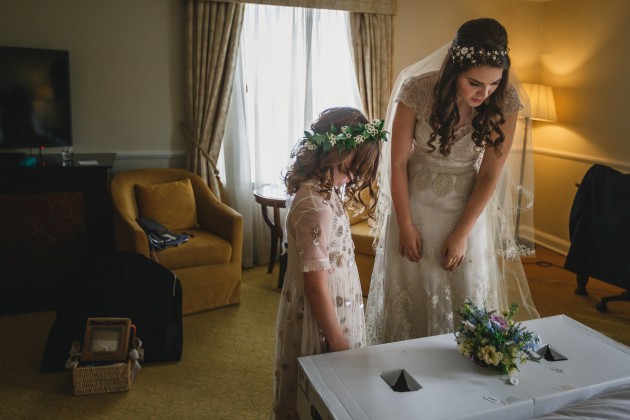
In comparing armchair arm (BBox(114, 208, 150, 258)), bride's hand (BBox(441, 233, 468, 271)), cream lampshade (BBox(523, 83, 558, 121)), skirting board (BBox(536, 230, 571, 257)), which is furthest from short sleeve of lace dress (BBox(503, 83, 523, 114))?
skirting board (BBox(536, 230, 571, 257))

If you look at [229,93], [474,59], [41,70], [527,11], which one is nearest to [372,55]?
[229,93]

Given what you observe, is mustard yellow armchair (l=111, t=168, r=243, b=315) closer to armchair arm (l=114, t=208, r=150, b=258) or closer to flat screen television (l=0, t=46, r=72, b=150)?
armchair arm (l=114, t=208, r=150, b=258)

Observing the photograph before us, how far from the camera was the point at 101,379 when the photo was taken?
2.50 metres

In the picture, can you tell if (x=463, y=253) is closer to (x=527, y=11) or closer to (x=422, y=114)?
(x=422, y=114)

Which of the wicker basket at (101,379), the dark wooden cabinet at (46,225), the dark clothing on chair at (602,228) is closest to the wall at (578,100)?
the dark clothing on chair at (602,228)

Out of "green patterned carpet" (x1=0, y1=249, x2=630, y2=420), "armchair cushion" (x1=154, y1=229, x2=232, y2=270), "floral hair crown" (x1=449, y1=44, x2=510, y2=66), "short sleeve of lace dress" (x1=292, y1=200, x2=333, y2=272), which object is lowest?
"green patterned carpet" (x1=0, y1=249, x2=630, y2=420)

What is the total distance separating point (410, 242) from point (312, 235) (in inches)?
20.5

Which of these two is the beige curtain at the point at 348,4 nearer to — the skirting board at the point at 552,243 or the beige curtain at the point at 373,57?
the beige curtain at the point at 373,57

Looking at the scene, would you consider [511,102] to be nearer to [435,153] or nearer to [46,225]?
[435,153]

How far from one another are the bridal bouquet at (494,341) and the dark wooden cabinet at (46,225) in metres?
2.49

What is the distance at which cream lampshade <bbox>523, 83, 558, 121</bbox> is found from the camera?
4.55 metres

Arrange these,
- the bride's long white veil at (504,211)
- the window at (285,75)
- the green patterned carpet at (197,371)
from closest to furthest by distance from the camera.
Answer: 1. the bride's long white veil at (504,211)
2. the green patterned carpet at (197,371)
3. the window at (285,75)

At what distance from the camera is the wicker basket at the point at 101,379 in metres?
2.47

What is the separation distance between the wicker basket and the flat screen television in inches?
66.2
